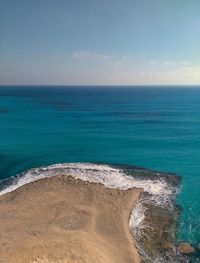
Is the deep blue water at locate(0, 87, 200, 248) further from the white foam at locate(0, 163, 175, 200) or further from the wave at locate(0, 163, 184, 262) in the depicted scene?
the white foam at locate(0, 163, 175, 200)

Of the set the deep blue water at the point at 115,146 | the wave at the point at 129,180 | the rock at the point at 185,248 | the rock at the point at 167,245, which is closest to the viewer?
the rock at the point at 185,248

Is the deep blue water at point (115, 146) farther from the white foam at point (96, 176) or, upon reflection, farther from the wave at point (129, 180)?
the white foam at point (96, 176)

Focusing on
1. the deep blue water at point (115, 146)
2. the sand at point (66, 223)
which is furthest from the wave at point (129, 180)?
the deep blue water at point (115, 146)

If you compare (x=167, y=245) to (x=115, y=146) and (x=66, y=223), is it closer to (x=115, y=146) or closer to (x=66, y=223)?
(x=66, y=223)

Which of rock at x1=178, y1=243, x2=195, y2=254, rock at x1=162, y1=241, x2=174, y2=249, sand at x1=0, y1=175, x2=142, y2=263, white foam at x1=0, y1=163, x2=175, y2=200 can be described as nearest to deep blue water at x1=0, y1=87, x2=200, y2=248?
rock at x1=178, y1=243, x2=195, y2=254

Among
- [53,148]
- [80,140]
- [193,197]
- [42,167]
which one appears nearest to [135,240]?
[193,197]

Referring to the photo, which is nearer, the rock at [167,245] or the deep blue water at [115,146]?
the rock at [167,245]

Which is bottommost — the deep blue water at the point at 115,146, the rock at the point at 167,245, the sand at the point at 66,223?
the rock at the point at 167,245
